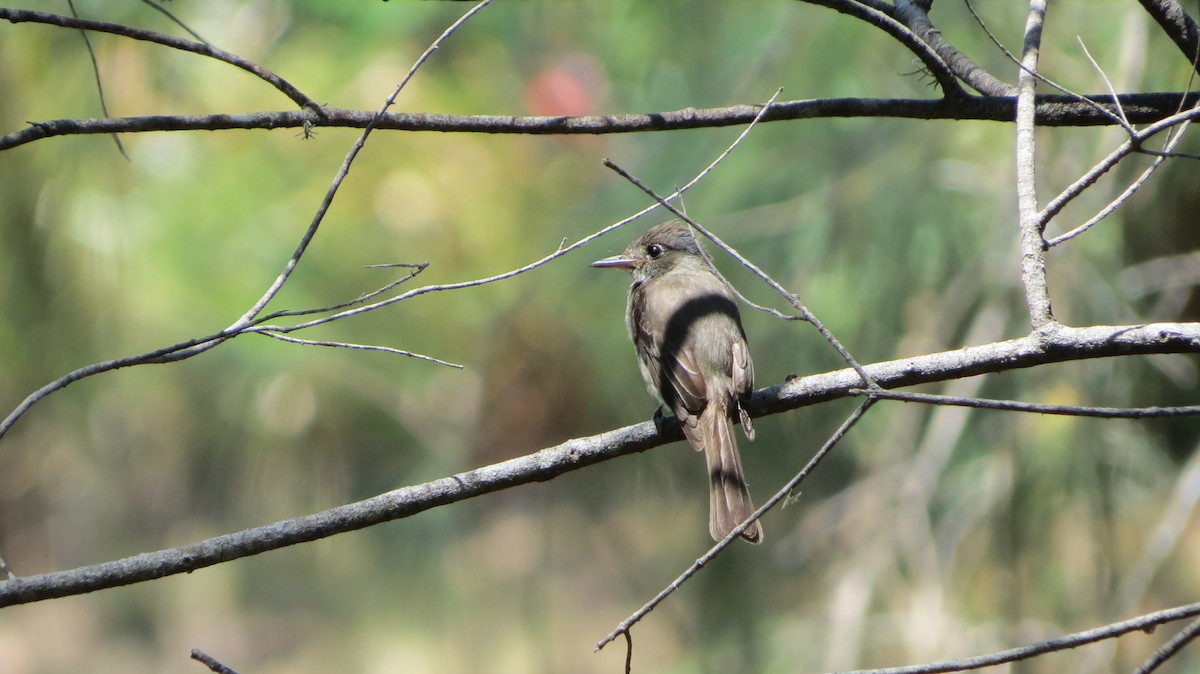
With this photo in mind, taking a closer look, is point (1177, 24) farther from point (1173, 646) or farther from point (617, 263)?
point (617, 263)

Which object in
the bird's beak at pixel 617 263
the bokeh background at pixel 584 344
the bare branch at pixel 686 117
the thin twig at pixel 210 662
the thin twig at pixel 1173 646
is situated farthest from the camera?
the bird's beak at pixel 617 263

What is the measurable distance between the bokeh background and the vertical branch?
44.2 inches

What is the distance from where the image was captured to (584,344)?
12.0 ft

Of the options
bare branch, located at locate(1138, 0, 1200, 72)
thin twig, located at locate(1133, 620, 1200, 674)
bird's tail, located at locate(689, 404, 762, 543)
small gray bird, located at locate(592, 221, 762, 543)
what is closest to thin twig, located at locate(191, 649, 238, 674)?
thin twig, located at locate(1133, 620, 1200, 674)

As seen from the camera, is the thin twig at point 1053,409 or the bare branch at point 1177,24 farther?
the bare branch at point 1177,24

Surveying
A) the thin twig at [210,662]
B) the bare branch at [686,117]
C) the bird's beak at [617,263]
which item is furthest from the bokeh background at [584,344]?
the thin twig at [210,662]

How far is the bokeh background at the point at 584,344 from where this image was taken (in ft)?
10.5

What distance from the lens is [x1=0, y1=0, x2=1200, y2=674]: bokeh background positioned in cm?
320

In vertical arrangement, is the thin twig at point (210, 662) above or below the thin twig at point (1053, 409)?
below

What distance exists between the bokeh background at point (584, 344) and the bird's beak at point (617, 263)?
0.10m

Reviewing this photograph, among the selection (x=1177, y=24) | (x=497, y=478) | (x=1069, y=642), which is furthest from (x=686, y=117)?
(x=1069, y=642)

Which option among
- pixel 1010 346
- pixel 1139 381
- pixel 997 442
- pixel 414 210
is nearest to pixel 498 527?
pixel 414 210

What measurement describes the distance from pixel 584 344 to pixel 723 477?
88 centimetres

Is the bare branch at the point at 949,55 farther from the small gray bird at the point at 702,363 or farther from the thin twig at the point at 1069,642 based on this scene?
the thin twig at the point at 1069,642
